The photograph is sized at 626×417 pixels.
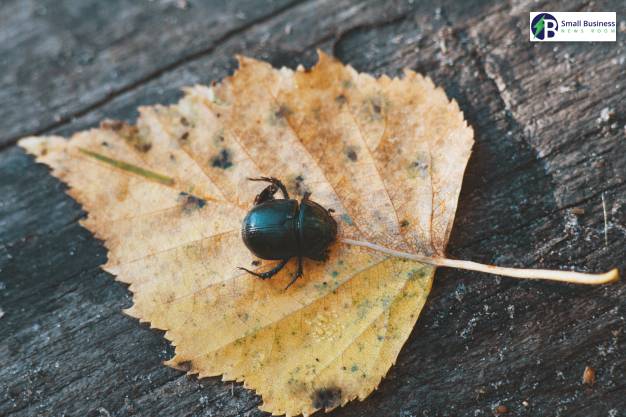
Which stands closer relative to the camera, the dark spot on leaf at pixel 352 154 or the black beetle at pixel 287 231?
the black beetle at pixel 287 231

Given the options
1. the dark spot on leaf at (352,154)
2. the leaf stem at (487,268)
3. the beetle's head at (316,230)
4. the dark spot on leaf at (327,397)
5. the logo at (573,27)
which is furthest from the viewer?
the logo at (573,27)

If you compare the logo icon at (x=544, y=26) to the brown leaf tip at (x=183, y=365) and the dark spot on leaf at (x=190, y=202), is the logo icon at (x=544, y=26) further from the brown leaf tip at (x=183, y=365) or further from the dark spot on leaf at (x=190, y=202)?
the brown leaf tip at (x=183, y=365)

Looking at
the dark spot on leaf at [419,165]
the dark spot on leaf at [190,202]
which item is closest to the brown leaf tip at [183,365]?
the dark spot on leaf at [190,202]

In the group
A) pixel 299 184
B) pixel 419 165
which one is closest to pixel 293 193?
pixel 299 184

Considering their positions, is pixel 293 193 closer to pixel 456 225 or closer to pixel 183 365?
pixel 456 225

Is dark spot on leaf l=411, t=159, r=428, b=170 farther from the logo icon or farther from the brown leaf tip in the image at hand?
the brown leaf tip

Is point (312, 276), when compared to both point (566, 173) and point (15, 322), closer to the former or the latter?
point (566, 173)

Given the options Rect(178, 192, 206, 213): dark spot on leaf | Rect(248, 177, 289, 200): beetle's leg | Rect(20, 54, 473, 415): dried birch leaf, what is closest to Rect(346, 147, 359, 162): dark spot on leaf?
Rect(20, 54, 473, 415): dried birch leaf
